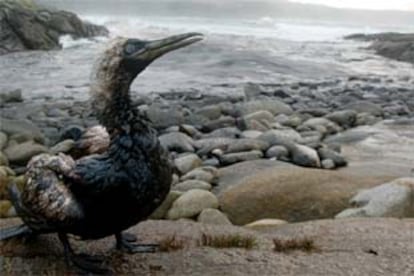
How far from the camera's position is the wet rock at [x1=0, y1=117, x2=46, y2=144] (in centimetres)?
1224

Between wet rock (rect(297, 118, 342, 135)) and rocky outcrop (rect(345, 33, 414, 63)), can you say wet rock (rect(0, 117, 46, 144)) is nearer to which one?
wet rock (rect(297, 118, 342, 135))

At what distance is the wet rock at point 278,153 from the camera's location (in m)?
11.4

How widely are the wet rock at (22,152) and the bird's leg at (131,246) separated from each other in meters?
6.17

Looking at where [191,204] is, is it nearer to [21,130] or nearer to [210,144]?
[210,144]

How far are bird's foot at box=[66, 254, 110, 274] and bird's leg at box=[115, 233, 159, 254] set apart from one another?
0.25 metres

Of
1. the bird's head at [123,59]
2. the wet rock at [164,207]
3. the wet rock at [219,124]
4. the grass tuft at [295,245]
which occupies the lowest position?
the wet rock at [219,124]

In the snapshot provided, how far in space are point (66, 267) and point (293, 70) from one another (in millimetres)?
25194

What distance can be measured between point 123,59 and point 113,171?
26.7 inches

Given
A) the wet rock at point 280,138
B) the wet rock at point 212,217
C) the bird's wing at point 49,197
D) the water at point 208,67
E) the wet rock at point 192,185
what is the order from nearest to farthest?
the bird's wing at point 49,197 → the wet rock at point 212,217 → the wet rock at point 192,185 → the wet rock at point 280,138 → the water at point 208,67

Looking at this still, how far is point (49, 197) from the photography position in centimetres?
418

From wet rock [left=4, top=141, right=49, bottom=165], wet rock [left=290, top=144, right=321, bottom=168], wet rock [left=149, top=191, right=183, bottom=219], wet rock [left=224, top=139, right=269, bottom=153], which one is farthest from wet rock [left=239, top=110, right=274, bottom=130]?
wet rock [left=149, top=191, right=183, bottom=219]

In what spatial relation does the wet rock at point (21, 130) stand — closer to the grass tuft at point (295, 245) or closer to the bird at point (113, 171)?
the grass tuft at point (295, 245)

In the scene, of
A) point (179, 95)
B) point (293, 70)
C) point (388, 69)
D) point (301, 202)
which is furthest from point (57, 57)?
point (301, 202)

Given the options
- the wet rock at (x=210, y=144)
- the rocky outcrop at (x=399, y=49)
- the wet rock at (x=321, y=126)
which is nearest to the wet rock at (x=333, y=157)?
the wet rock at (x=210, y=144)
